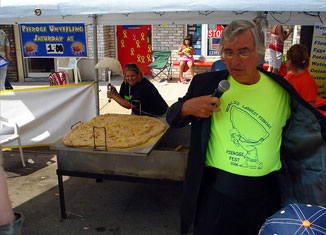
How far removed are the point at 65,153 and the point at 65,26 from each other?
2475mm

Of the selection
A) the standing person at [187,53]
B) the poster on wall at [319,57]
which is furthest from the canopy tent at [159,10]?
the standing person at [187,53]

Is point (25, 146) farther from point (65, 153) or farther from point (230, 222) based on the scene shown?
point (230, 222)

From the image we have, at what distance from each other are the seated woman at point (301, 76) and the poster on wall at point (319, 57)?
1586mm

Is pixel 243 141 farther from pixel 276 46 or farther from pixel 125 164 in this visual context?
pixel 276 46

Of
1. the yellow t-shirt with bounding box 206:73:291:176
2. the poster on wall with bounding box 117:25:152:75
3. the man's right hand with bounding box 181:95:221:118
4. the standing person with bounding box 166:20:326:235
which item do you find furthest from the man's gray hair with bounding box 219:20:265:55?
the poster on wall with bounding box 117:25:152:75

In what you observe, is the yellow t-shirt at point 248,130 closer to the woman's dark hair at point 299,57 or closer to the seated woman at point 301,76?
the seated woman at point 301,76

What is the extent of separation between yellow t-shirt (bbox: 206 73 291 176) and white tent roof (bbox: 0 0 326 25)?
153 centimetres

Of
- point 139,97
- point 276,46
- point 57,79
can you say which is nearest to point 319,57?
point 276,46

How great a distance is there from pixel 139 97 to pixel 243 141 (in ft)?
9.35

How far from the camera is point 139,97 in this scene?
4559mm

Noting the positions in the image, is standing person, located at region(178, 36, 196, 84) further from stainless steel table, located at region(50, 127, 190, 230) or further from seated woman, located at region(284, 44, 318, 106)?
stainless steel table, located at region(50, 127, 190, 230)

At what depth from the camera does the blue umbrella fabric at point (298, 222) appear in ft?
4.16

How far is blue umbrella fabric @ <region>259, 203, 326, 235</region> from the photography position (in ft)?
4.16

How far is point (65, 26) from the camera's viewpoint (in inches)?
200
